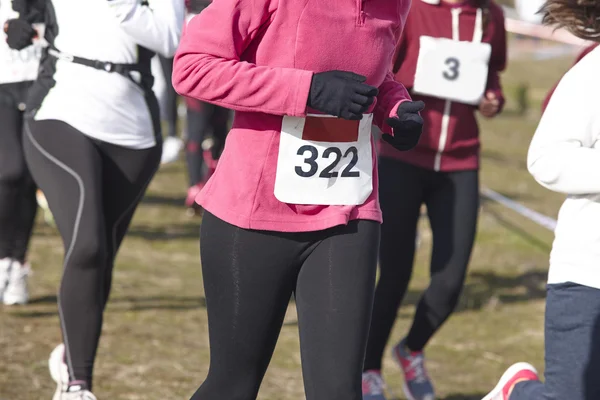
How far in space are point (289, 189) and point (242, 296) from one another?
32 cm

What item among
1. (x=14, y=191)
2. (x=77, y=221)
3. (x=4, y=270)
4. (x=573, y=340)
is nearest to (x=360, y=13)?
(x=573, y=340)

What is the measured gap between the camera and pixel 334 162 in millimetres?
2732

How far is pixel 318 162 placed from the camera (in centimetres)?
272

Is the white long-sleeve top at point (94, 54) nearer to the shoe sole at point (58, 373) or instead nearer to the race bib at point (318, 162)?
the shoe sole at point (58, 373)

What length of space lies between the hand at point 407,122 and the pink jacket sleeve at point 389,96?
0.17ft

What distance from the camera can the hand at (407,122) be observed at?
2.77 metres

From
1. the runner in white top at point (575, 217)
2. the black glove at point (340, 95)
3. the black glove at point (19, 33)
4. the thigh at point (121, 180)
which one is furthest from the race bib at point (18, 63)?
the runner in white top at point (575, 217)

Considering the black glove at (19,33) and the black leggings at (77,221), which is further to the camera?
the black glove at (19,33)

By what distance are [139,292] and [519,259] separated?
2.94m

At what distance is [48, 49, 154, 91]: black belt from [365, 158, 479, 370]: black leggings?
105cm

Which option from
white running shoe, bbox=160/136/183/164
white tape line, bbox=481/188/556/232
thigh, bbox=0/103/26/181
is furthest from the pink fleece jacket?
white running shoe, bbox=160/136/183/164

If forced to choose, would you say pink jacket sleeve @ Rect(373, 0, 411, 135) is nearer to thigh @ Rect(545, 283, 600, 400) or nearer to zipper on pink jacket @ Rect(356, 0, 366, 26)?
zipper on pink jacket @ Rect(356, 0, 366, 26)

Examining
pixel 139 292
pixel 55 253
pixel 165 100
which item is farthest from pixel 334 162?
pixel 165 100

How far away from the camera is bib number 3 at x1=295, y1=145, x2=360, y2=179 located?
2707mm
